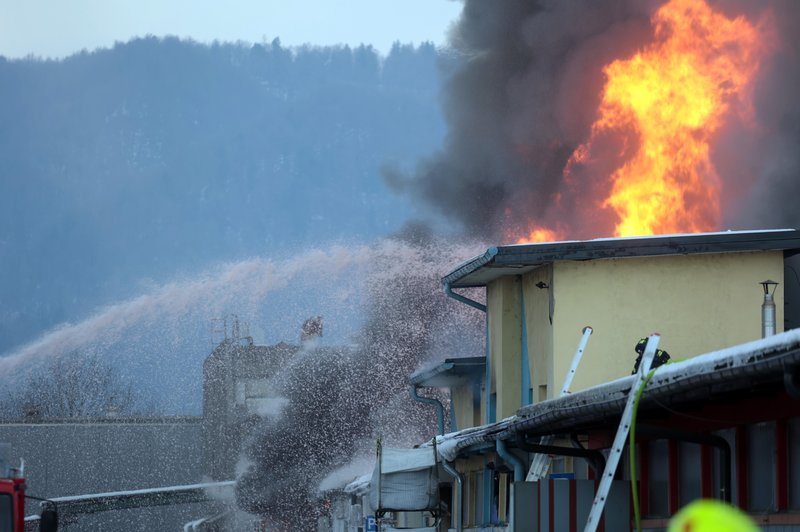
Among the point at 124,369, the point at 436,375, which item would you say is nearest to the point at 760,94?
the point at 436,375

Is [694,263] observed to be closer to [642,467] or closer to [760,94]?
[642,467]

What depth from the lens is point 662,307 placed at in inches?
876

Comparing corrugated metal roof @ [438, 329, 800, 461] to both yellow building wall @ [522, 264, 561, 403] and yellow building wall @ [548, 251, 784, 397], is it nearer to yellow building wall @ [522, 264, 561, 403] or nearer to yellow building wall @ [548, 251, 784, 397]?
yellow building wall @ [548, 251, 784, 397]

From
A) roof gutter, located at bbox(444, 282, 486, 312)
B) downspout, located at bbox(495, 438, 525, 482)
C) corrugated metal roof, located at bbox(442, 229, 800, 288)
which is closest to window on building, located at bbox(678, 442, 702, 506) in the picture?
downspout, located at bbox(495, 438, 525, 482)

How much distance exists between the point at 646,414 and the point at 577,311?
10.1 metres

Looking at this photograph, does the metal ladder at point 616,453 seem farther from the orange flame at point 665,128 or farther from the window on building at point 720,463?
the orange flame at point 665,128

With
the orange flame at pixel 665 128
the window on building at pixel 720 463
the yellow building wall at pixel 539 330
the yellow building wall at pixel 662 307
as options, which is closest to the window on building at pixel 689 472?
the window on building at pixel 720 463

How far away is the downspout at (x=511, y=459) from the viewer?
55.1 feet

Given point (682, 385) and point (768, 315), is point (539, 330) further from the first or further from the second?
point (682, 385)

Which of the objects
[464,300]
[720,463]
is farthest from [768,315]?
Result: [720,463]

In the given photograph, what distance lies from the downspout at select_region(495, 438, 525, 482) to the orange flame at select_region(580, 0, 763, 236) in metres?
14.2

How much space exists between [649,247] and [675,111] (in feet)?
39.5

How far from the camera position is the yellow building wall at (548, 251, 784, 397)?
870 inches

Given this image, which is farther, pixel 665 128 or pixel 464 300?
pixel 665 128
